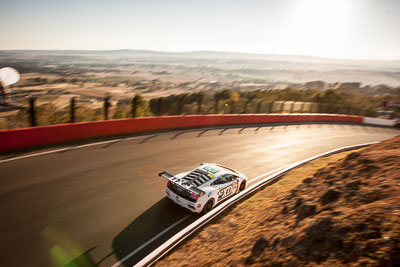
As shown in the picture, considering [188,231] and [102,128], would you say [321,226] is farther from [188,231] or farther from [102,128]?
[102,128]

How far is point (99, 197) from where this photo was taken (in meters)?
7.72

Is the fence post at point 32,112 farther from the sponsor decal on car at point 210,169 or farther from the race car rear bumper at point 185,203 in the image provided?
the sponsor decal on car at point 210,169

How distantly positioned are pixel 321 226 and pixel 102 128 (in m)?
12.0

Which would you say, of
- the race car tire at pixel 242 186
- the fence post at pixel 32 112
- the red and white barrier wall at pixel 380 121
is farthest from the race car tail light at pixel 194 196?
the red and white barrier wall at pixel 380 121

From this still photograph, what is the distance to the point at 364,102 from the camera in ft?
192

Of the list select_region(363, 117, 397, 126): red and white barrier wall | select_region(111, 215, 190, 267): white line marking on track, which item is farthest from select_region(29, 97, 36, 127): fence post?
select_region(363, 117, 397, 126): red and white barrier wall

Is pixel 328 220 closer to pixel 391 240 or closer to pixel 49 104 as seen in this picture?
pixel 391 240

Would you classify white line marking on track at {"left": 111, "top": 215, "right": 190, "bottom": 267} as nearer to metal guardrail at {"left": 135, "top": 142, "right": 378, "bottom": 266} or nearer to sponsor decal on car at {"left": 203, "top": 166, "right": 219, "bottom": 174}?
metal guardrail at {"left": 135, "top": 142, "right": 378, "bottom": 266}

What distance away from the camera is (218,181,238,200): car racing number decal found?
25.9 feet

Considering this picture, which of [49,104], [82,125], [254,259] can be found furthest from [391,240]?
[49,104]

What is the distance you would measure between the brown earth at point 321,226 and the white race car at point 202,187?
71 cm

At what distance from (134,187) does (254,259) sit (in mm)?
5465

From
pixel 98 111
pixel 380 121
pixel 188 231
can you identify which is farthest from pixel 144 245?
pixel 380 121

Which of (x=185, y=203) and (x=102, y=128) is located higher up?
(x=102, y=128)
